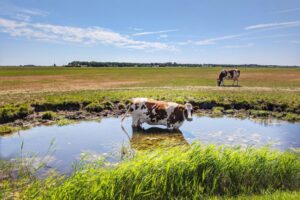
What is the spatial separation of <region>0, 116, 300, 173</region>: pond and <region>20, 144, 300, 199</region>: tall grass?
262cm

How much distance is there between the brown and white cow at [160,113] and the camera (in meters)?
12.8

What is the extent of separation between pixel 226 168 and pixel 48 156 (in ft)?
19.4

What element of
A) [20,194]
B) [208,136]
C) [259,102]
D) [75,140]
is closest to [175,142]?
[208,136]

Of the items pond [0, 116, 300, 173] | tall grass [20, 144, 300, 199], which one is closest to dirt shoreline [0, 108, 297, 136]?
pond [0, 116, 300, 173]

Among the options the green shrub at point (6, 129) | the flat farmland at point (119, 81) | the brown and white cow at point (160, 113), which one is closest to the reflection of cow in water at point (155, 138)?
the brown and white cow at point (160, 113)

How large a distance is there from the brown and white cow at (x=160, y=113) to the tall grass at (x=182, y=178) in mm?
5668

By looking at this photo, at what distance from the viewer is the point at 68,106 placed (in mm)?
17859

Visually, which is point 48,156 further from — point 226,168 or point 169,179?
point 226,168

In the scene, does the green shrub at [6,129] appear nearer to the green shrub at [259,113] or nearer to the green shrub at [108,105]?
the green shrub at [108,105]

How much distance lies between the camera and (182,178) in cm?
612

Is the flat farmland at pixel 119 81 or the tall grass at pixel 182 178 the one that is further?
the flat farmland at pixel 119 81

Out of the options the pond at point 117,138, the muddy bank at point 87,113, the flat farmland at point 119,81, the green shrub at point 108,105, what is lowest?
the pond at point 117,138

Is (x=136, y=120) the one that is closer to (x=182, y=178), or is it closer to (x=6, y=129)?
(x=6, y=129)

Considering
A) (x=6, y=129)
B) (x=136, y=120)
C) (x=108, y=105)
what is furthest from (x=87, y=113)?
(x=6, y=129)
